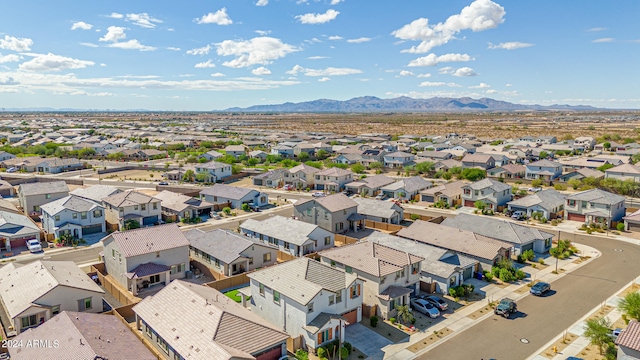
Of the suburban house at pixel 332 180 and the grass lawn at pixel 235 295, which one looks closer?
the grass lawn at pixel 235 295

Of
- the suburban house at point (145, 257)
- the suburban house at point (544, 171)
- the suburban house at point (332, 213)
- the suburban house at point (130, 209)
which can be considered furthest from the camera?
the suburban house at point (544, 171)

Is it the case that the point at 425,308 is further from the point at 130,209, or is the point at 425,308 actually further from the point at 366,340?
the point at 130,209

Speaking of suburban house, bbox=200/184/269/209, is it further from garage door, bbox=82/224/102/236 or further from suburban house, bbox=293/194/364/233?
garage door, bbox=82/224/102/236

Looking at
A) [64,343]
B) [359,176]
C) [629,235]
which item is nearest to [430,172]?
[359,176]

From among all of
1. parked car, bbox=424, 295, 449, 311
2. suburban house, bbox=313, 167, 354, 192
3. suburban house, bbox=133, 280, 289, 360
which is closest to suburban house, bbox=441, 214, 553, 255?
parked car, bbox=424, 295, 449, 311

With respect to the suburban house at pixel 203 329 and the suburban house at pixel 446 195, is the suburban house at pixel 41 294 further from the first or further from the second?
the suburban house at pixel 446 195

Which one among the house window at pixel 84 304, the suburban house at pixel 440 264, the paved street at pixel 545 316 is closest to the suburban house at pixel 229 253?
the house window at pixel 84 304

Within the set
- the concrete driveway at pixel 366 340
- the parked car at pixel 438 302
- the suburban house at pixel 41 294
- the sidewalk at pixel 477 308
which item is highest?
the suburban house at pixel 41 294
